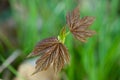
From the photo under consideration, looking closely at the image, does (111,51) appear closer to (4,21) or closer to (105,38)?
(105,38)

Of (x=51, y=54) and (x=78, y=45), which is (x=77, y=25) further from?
(x=78, y=45)

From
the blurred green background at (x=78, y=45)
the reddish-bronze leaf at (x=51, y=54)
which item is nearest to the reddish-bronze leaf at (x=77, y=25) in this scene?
the reddish-bronze leaf at (x=51, y=54)

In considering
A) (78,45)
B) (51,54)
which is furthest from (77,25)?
(78,45)

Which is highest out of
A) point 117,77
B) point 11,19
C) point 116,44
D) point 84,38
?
point 11,19

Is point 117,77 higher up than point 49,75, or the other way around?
point 49,75

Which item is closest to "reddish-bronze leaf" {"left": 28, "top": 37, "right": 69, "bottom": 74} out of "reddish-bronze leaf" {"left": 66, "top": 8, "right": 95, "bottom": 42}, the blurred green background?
"reddish-bronze leaf" {"left": 66, "top": 8, "right": 95, "bottom": 42}

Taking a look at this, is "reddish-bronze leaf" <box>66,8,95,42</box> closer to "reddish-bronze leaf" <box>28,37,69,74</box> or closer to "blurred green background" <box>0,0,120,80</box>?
"reddish-bronze leaf" <box>28,37,69,74</box>

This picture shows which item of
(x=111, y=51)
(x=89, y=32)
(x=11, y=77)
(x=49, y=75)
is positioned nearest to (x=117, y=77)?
(x=111, y=51)

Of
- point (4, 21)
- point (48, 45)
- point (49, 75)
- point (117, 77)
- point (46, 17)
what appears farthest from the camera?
point (4, 21)

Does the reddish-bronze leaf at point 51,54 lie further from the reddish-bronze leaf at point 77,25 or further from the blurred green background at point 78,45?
the blurred green background at point 78,45
